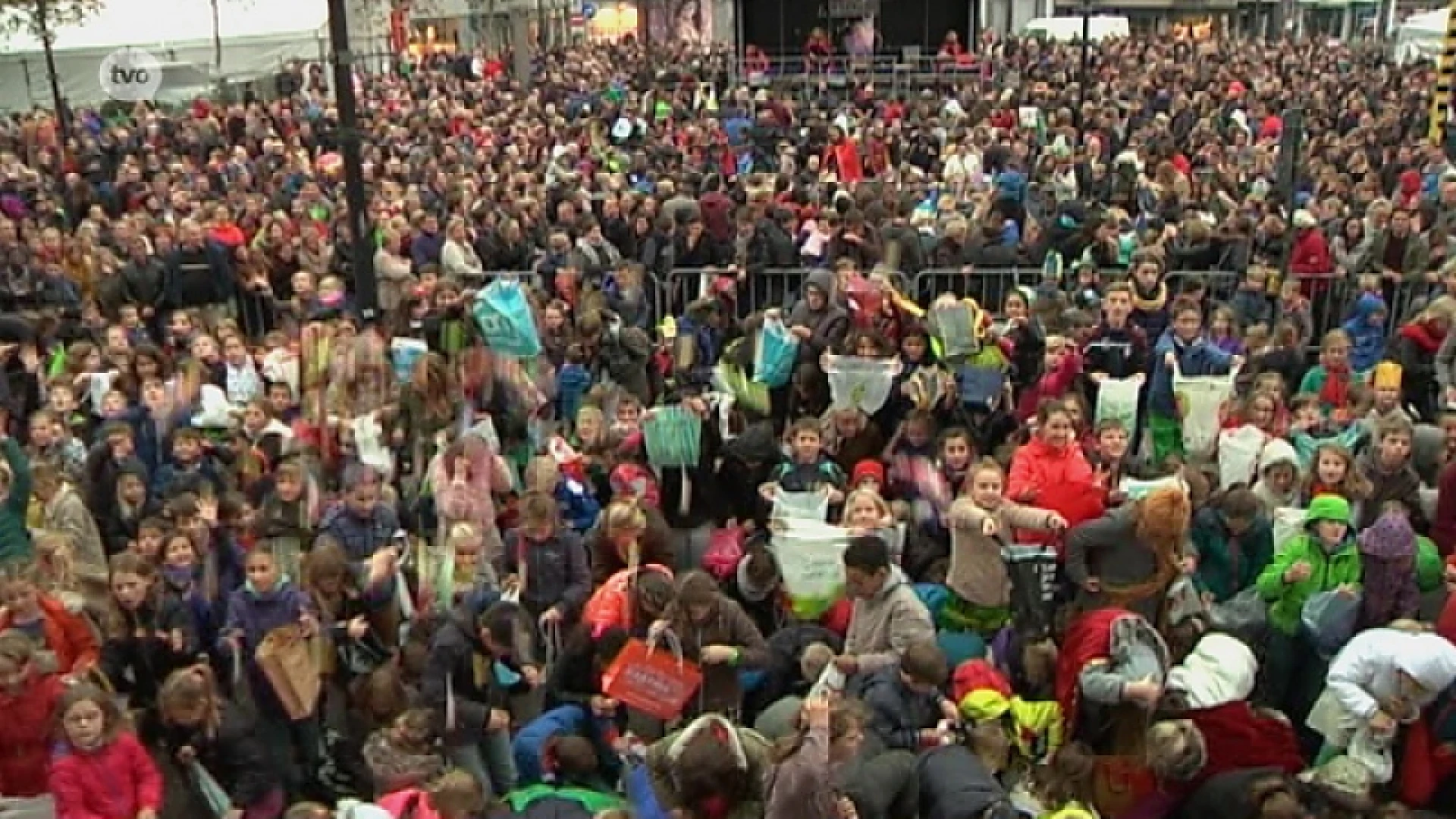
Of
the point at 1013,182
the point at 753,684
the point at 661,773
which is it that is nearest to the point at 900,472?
the point at 753,684

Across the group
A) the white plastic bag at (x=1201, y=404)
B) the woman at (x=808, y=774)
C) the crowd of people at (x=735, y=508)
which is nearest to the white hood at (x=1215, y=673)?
the crowd of people at (x=735, y=508)

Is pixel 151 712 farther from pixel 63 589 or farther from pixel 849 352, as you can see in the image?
pixel 849 352

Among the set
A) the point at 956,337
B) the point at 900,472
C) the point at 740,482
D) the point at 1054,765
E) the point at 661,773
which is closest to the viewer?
the point at 661,773

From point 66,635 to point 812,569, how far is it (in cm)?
314

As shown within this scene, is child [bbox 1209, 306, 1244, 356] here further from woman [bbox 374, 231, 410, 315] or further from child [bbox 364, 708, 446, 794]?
woman [bbox 374, 231, 410, 315]

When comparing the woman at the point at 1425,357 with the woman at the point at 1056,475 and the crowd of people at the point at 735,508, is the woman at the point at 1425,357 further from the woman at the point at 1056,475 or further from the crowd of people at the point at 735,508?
the woman at the point at 1056,475

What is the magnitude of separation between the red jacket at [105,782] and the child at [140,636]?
743 millimetres

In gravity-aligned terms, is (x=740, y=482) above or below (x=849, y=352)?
below

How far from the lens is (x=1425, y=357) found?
28.9 ft

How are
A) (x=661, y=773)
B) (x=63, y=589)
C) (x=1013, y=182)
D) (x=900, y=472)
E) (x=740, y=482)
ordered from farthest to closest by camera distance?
(x=1013, y=182) < (x=740, y=482) < (x=900, y=472) < (x=63, y=589) < (x=661, y=773)

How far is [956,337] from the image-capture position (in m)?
8.44

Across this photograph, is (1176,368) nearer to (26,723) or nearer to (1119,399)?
(1119,399)

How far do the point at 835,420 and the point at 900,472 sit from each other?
0.55 m

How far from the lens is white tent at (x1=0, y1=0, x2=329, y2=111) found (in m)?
26.1
